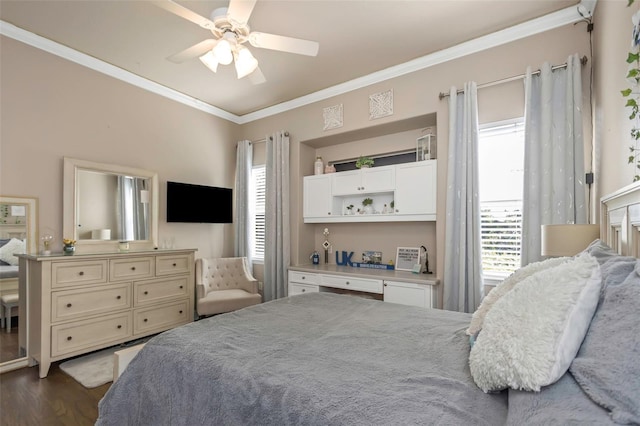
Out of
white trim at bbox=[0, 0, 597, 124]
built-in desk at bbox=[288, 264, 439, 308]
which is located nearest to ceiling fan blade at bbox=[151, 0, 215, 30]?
white trim at bbox=[0, 0, 597, 124]

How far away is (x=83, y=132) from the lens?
10.4 ft

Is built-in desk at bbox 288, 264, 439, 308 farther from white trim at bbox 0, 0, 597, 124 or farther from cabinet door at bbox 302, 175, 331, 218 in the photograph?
white trim at bbox 0, 0, 597, 124

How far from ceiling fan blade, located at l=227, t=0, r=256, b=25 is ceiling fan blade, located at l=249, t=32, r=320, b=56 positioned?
5.1 inches

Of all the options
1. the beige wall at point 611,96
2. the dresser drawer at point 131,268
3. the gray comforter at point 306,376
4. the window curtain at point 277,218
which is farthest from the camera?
the window curtain at point 277,218

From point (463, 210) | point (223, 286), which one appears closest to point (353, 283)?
point (463, 210)

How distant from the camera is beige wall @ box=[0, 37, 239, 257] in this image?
2742 mm

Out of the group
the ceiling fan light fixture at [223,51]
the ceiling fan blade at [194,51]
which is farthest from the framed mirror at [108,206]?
the ceiling fan light fixture at [223,51]

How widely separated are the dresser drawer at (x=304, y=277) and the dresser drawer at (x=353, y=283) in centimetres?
11

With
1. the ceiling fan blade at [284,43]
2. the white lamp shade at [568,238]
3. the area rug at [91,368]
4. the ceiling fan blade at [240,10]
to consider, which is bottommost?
the area rug at [91,368]

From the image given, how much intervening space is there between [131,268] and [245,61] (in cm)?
233

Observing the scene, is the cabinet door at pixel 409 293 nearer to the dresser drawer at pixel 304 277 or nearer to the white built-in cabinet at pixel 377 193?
the white built-in cabinet at pixel 377 193

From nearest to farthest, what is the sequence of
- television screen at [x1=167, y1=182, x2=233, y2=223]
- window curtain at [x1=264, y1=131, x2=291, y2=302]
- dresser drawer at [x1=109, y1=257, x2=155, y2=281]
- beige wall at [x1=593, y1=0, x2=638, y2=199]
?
beige wall at [x1=593, y1=0, x2=638, y2=199] → dresser drawer at [x1=109, y1=257, x2=155, y2=281] → television screen at [x1=167, y1=182, x2=233, y2=223] → window curtain at [x1=264, y1=131, x2=291, y2=302]

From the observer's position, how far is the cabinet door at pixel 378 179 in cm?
336

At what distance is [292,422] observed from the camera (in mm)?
941
